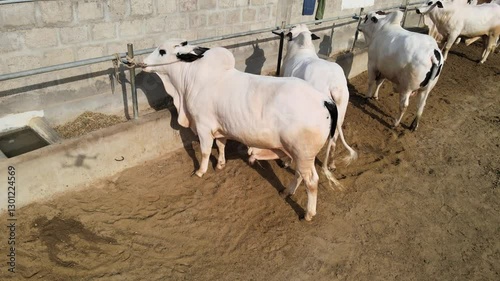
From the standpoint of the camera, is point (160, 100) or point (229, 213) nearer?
point (229, 213)

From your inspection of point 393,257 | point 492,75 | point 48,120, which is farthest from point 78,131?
point 492,75

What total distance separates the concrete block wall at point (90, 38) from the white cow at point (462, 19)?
15.5 feet

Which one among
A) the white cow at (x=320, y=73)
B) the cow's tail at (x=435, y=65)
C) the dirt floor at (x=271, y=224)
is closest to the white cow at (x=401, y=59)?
the cow's tail at (x=435, y=65)

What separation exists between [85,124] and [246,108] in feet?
8.23

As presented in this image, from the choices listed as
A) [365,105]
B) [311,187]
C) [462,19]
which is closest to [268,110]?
[311,187]

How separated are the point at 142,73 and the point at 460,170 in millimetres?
4954

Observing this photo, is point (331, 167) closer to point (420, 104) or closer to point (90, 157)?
point (420, 104)

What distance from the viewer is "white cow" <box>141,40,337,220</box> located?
395 centimetres

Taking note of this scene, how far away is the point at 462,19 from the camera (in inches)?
361

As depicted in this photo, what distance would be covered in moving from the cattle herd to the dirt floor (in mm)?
330

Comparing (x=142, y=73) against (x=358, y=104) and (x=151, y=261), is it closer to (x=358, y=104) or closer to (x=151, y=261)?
(x=151, y=261)

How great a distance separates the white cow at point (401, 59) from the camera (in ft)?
19.1

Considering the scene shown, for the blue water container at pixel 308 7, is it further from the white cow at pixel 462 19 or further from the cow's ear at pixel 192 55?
the cow's ear at pixel 192 55

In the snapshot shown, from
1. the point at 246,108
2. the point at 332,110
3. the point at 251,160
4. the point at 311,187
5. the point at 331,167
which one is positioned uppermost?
the point at 332,110
